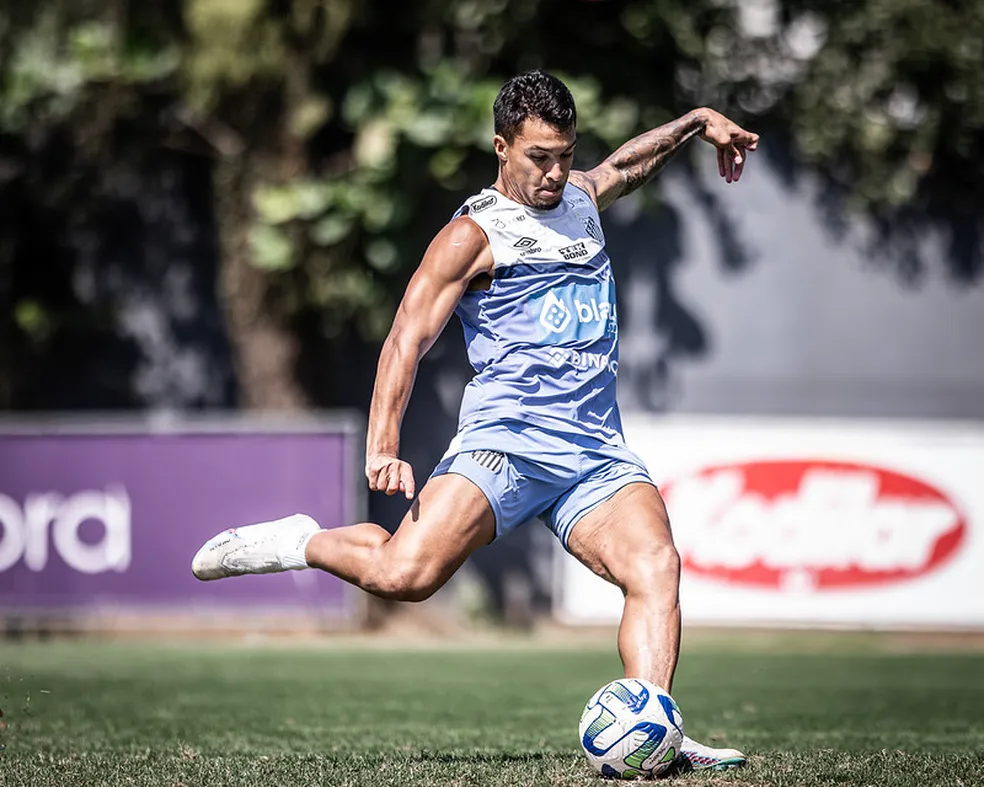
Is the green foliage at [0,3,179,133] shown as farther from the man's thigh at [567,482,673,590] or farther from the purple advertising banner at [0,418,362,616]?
the man's thigh at [567,482,673,590]

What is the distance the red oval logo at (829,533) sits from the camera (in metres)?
12.9

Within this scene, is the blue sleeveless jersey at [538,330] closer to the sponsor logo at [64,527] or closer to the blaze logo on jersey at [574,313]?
the blaze logo on jersey at [574,313]

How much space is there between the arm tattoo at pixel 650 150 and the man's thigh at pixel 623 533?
1462 millimetres

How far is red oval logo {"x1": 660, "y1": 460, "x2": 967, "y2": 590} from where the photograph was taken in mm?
12859

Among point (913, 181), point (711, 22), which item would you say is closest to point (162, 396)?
point (711, 22)

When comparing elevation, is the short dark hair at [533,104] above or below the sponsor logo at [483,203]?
above

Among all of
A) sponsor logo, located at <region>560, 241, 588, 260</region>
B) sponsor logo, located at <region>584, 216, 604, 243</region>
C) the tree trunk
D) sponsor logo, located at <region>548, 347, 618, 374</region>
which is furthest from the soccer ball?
the tree trunk

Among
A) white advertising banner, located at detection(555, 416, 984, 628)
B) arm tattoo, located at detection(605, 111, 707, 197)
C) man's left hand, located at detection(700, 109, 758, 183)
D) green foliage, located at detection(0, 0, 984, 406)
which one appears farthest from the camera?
green foliage, located at detection(0, 0, 984, 406)

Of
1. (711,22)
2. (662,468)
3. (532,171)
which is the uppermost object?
(711,22)

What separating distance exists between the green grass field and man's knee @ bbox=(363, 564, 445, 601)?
2.11ft

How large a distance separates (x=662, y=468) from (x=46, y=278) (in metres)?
7.15

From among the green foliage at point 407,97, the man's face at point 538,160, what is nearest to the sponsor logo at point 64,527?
the green foliage at point 407,97

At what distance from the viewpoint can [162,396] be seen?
53.0ft

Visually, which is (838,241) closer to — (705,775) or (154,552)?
(154,552)
